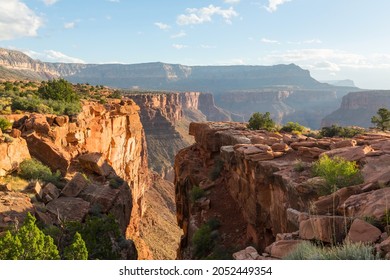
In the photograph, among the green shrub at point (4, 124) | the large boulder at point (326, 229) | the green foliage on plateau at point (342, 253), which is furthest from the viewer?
the green shrub at point (4, 124)

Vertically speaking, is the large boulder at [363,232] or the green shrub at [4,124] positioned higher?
the green shrub at [4,124]

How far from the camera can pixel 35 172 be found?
18078 mm

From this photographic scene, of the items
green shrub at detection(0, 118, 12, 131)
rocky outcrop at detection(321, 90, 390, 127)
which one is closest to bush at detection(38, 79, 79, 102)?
green shrub at detection(0, 118, 12, 131)

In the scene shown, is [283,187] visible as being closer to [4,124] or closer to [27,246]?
[27,246]

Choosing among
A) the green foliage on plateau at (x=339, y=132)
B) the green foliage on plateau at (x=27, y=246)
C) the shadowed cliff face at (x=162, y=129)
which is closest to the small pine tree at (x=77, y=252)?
the green foliage on plateau at (x=27, y=246)

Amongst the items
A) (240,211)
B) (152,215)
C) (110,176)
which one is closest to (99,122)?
(110,176)

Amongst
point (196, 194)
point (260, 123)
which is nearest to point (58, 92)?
point (196, 194)

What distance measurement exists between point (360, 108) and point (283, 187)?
470ft

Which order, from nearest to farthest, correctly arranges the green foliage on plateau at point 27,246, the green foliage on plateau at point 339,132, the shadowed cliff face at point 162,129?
the green foliage on plateau at point 27,246, the green foliage on plateau at point 339,132, the shadowed cliff face at point 162,129

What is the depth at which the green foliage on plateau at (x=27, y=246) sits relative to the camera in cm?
879

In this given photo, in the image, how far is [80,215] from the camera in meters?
16.2

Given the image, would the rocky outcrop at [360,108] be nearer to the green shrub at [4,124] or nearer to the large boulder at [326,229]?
the green shrub at [4,124]

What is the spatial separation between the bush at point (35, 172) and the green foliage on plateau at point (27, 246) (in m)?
9.20

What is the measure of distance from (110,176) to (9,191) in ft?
33.9
